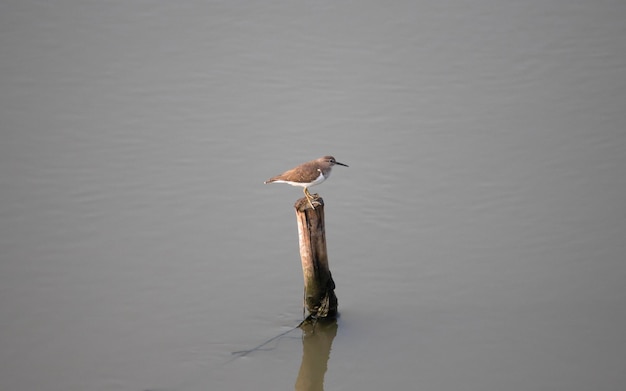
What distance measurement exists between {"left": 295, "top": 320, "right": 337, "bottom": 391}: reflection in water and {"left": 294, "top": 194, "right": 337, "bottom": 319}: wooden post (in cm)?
15

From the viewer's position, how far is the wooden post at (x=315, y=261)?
28.9 ft

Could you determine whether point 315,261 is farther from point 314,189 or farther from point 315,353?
A: point 314,189

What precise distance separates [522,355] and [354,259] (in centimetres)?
273

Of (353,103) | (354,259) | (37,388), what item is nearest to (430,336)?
(354,259)

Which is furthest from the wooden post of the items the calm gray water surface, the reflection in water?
the calm gray water surface

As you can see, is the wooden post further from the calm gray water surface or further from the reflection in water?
the calm gray water surface

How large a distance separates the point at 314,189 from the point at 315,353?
4.32 metres

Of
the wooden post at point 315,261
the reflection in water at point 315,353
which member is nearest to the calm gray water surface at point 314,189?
the reflection in water at point 315,353

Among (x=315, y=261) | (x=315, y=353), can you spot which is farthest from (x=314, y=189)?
(x=315, y=353)

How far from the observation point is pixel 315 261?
9.06 m

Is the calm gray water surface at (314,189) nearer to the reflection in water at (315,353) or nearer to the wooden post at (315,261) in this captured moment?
the reflection in water at (315,353)

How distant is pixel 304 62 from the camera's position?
15.5 metres

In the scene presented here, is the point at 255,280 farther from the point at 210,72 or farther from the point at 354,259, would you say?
the point at 210,72

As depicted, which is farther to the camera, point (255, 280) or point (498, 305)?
point (255, 280)
